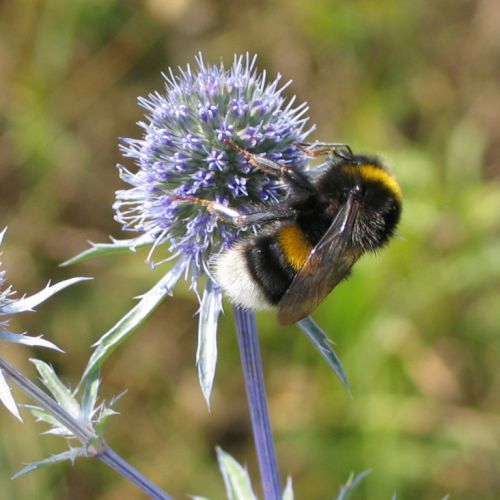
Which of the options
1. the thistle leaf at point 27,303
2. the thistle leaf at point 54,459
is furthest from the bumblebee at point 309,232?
the thistle leaf at point 54,459

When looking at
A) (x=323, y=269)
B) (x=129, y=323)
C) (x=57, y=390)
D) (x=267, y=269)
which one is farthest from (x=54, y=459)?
(x=323, y=269)

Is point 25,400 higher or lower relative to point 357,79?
lower

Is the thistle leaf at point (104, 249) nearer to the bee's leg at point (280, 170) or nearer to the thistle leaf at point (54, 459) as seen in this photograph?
the bee's leg at point (280, 170)

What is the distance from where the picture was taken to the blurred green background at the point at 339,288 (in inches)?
151

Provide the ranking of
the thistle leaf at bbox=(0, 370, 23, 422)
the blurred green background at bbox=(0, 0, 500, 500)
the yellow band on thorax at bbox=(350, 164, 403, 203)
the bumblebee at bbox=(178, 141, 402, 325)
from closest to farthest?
the thistle leaf at bbox=(0, 370, 23, 422) → the bumblebee at bbox=(178, 141, 402, 325) → the yellow band on thorax at bbox=(350, 164, 403, 203) → the blurred green background at bbox=(0, 0, 500, 500)

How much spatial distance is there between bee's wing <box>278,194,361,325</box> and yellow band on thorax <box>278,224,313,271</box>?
0.05 metres

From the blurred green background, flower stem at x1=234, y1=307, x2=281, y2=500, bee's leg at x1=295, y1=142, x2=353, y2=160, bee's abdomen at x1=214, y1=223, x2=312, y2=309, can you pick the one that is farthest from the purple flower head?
the blurred green background

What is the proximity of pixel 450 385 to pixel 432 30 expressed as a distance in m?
2.24

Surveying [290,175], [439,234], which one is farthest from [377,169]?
[439,234]

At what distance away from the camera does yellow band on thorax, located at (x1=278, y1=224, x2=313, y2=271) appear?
6.63 ft

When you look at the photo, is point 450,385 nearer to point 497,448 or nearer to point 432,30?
point 497,448

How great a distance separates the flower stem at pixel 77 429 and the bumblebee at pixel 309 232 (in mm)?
526

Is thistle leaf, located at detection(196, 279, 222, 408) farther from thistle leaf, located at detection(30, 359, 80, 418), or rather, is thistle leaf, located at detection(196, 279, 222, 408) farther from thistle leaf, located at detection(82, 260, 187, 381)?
thistle leaf, located at detection(30, 359, 80, 418)

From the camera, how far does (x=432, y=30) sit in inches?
187
